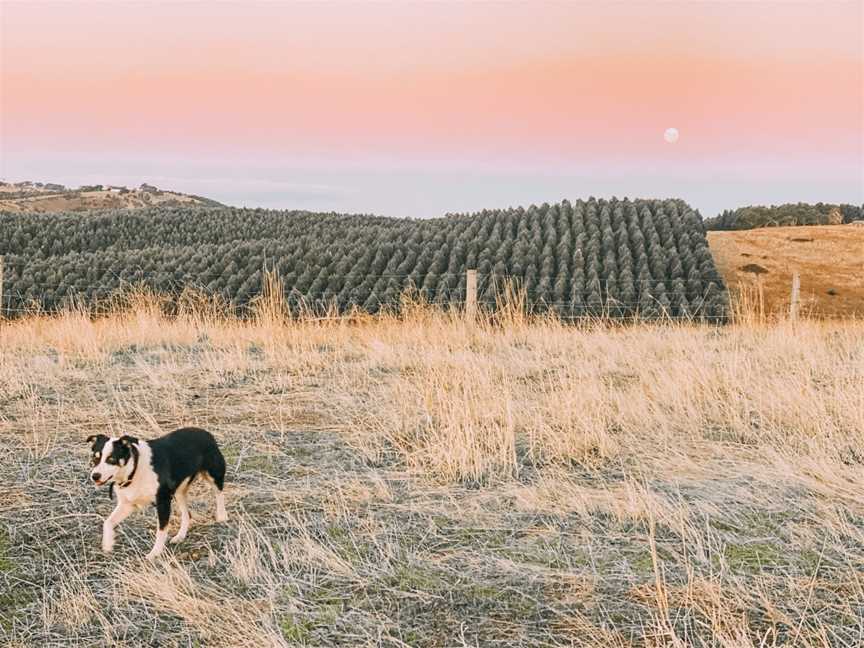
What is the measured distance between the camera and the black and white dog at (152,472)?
11.7 feet

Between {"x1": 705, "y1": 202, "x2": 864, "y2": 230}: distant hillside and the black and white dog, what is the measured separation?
5295cm

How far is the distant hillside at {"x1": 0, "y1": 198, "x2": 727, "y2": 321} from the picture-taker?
19.9 m

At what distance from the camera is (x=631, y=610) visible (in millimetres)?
2990

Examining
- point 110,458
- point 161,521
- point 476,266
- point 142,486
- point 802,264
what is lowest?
point 161,521

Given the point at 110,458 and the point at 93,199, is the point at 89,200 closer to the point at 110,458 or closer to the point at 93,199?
the point at 93,199

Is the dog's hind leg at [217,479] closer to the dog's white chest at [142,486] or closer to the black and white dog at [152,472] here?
the black and white dog at [152,472]

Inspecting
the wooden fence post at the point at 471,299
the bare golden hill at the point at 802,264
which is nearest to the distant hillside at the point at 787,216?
the bare golden hill at the point at 802,264

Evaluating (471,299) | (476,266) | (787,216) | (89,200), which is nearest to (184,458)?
(471,299)

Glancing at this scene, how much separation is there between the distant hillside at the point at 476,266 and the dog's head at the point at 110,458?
13.0 metres

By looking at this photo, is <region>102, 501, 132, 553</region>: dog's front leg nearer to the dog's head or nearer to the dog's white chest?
the dog's white chest

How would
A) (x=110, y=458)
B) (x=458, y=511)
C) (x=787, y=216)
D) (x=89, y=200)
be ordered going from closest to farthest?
(x=110, y=458), (x=458, y=511), (x=787, y=216), (x=89, y=200)

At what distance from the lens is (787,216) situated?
53.9 metres

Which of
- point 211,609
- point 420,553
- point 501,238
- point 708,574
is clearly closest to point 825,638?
point 708,574

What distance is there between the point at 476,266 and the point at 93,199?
3362 inches
